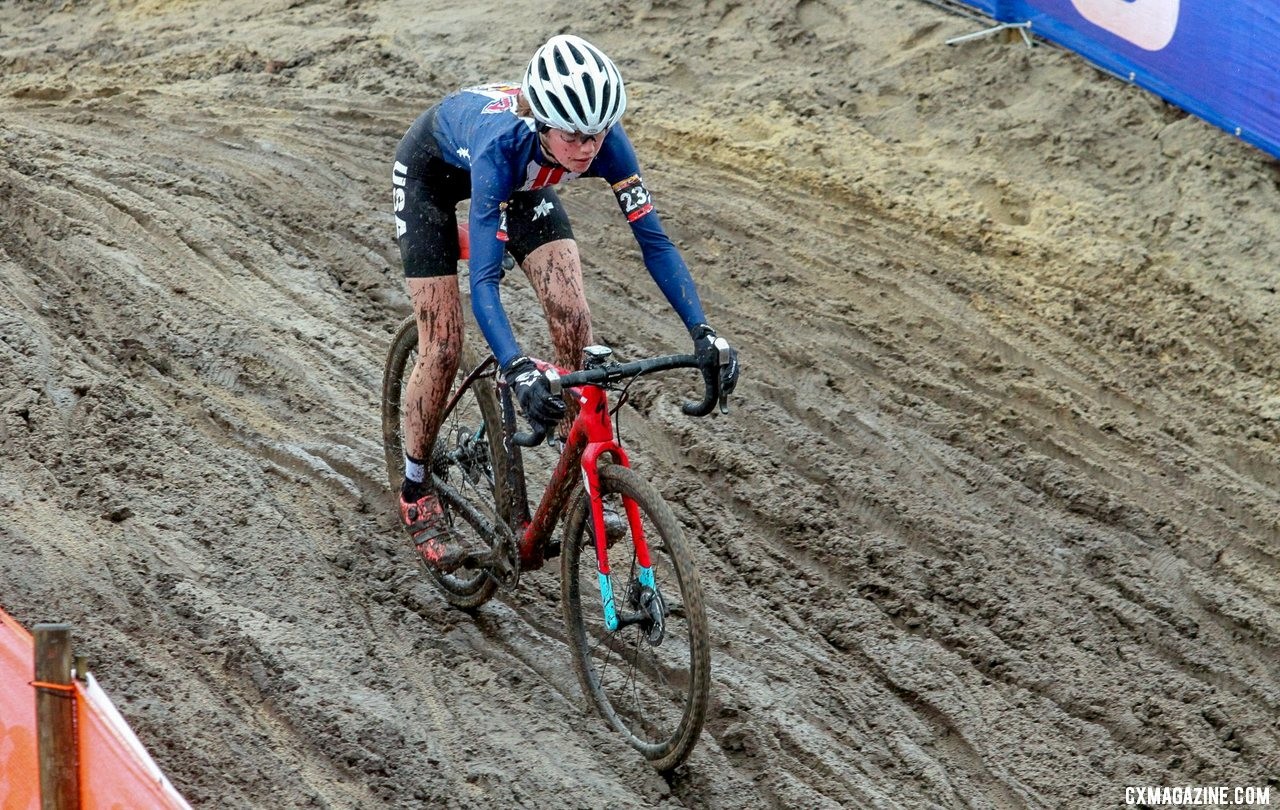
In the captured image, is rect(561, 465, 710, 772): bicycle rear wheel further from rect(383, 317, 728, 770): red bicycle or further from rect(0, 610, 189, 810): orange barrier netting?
rect(0, 610, 189, 810): orange barrier netting

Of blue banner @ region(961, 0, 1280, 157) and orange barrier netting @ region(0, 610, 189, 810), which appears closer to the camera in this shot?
orange barrier netting @ region(0, 610, 189, 810)

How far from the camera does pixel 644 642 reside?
540 centimetres

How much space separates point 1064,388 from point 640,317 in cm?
261

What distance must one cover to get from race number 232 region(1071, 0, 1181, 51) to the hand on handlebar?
6.41 meters

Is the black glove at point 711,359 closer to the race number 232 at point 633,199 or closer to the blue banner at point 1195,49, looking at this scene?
the race number 232 at point 633,199

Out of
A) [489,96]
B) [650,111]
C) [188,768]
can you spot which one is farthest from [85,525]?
[650,111]

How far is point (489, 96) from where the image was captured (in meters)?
5.34

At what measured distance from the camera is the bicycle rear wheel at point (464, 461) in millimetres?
5613

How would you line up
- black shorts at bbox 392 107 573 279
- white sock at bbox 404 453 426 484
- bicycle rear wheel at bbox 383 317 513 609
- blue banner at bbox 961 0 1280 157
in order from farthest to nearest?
blue banner at bbox 961 0 1280 157
white sock at bbox 404 453 426 484
bicycle rear wheel at bbox 383 317 513 609
black shorts at bbox 392 107 573 279

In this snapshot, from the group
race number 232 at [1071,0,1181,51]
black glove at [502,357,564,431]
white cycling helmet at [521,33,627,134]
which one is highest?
white cycling helmet at [521,33,627,134]

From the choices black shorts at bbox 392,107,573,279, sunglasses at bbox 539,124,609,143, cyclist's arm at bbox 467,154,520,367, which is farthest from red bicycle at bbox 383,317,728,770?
sunglasses at bbox 539,124,609,143

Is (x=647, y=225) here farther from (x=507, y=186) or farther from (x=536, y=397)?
Result: (x=536, y=397)

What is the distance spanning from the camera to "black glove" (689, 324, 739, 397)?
4.57 meters

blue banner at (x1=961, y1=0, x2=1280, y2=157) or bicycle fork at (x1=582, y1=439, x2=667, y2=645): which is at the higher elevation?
blue banner at (x1=961, y1=0, x2=1280, y2=157)
